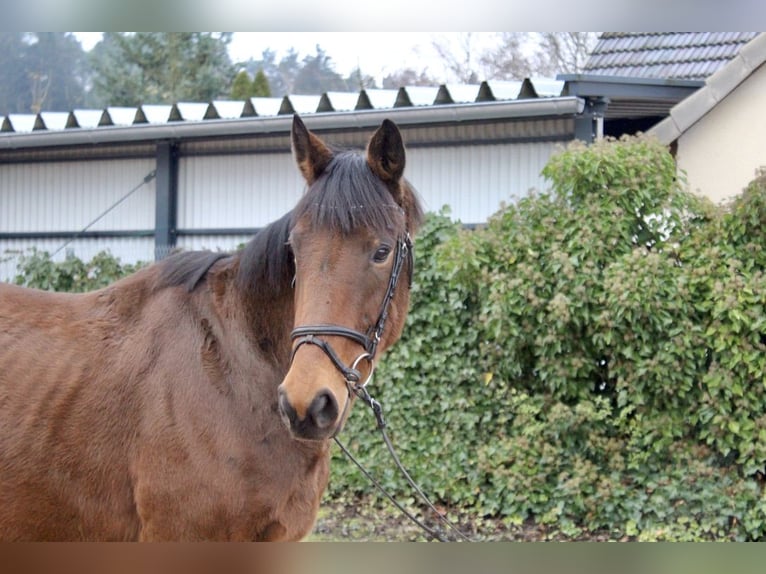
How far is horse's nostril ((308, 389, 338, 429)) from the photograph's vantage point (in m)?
2.66

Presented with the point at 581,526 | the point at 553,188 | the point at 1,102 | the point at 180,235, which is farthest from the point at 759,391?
the point at 1,102

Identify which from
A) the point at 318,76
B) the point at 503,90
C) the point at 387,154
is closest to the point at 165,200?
the point at 503,90

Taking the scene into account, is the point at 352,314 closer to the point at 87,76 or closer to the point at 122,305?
the point at 122,305

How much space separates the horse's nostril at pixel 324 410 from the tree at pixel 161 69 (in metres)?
22.7

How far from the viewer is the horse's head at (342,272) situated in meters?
2.72

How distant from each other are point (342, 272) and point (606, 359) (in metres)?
4.07

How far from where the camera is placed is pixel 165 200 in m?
10.2

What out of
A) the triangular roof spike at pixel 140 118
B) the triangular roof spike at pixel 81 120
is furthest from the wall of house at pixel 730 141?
the triangular roof spike at pixel 81 120

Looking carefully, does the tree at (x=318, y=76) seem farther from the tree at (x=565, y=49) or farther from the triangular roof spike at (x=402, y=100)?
the triangular roof spike at (x=402, y=100)

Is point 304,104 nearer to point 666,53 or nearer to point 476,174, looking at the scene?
point 476,174

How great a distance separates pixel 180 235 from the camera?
33.6 ft

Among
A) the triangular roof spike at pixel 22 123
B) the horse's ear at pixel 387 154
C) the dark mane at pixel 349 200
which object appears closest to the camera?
the dark mane at pixel 349 200

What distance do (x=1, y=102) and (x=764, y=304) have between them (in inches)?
1050

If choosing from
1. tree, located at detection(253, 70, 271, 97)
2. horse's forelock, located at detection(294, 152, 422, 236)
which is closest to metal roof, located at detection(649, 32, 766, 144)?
horse's forelock, located at detection(294, 152, 422, 236)
